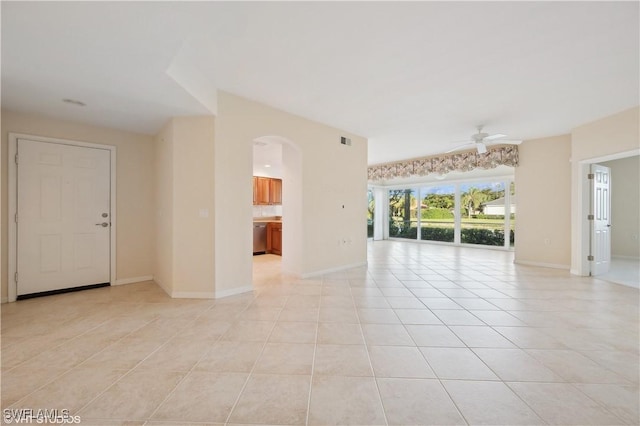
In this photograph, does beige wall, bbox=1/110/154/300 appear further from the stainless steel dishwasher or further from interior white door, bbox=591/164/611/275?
interior white door, bbox=591/164/611/275

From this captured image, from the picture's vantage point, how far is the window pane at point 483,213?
7816 mm

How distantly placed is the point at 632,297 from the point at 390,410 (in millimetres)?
4231

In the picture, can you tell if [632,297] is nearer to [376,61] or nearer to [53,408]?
[376,61]

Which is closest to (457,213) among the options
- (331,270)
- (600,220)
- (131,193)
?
(600,220)

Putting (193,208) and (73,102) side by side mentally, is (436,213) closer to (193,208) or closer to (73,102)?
(193,208)

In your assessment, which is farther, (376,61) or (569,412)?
(376,61)

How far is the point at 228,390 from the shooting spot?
164cm

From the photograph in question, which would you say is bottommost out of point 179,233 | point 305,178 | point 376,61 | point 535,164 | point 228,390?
point 228,390

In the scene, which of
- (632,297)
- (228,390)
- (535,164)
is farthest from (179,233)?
(535,164)

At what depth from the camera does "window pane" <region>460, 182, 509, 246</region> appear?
7816 millimetres

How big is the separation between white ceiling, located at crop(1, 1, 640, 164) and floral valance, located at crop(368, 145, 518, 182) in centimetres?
178

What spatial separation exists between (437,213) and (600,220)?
4.51 metres

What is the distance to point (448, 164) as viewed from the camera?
6645mm

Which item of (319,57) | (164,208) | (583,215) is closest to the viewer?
(319,57)
